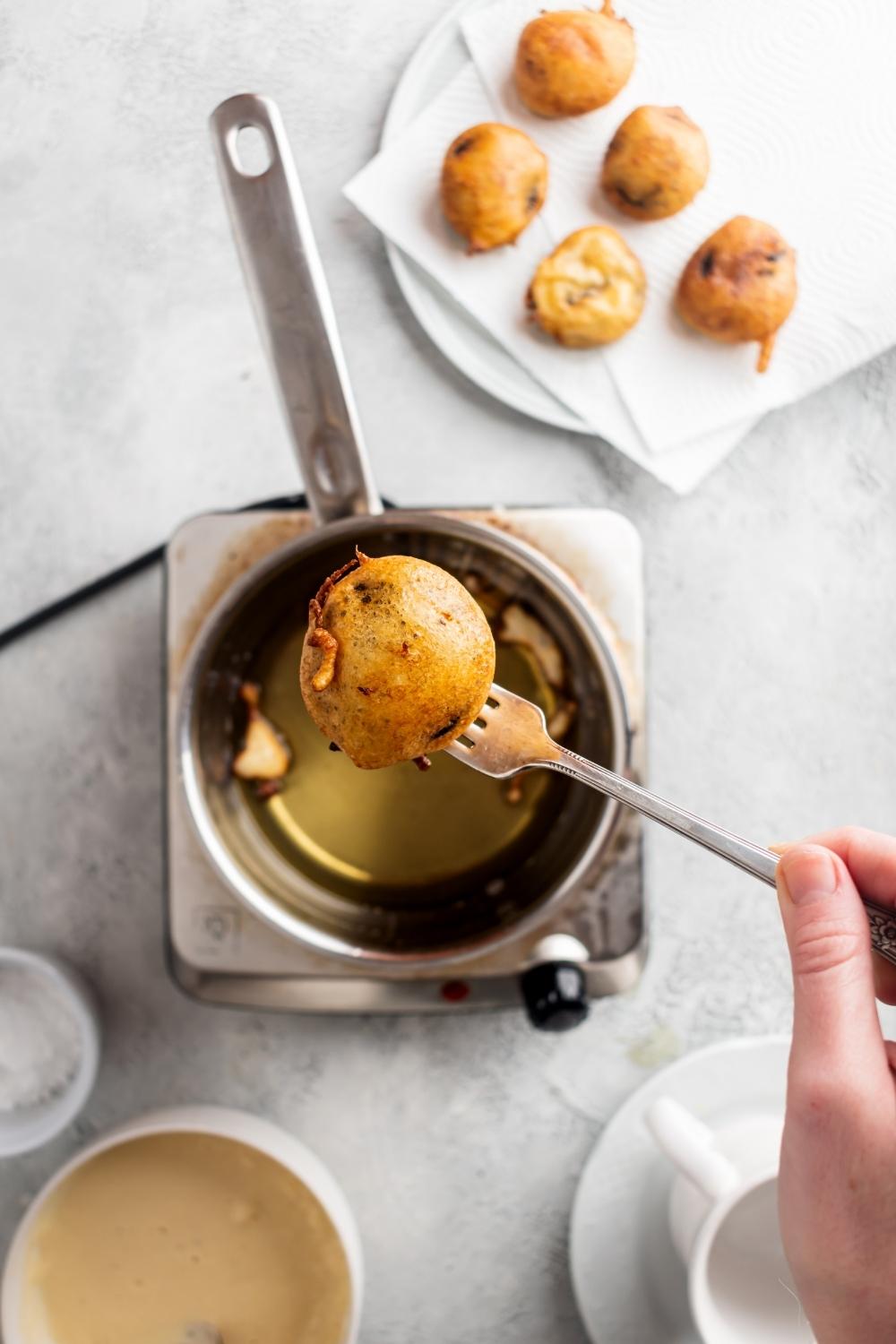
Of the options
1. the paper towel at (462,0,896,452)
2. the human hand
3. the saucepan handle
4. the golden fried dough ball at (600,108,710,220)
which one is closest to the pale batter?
the human hand

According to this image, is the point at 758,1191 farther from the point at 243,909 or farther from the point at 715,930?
the point at 243,909

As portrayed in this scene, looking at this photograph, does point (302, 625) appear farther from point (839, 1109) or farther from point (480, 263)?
point (839, 1109)

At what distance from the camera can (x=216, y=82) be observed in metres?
0.99

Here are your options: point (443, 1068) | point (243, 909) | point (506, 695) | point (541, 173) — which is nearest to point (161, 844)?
point (243, 909)

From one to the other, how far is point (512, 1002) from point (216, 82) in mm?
859

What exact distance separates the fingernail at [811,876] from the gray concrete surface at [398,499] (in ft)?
1.30

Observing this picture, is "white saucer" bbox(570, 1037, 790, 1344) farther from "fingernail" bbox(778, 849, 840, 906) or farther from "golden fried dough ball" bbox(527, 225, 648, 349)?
"golden fried dough ball" bbox(527, 225, 648, 349)

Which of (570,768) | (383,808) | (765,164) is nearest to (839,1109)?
(570,768)

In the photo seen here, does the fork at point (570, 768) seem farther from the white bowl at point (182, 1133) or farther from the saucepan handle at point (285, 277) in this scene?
the white bowl at point (182, 1133)

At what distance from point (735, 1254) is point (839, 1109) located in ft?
1.05

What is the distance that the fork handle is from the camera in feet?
1.82

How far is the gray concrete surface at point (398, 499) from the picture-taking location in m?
0.97

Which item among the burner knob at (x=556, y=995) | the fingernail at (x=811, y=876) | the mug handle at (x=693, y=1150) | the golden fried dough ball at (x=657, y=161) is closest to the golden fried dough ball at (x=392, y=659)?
the fingernail at (x=811, y=876)

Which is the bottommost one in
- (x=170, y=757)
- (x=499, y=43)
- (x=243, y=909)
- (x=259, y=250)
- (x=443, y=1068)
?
(x=443, y=1068)
